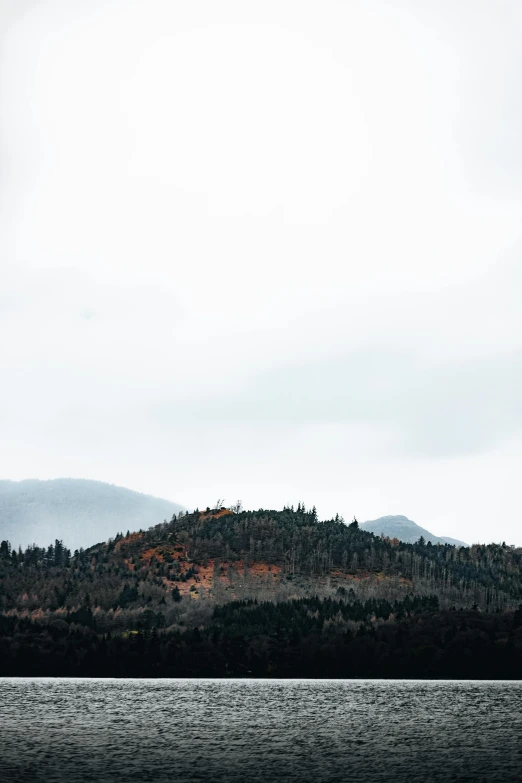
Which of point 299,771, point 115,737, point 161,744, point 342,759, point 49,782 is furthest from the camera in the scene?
point 115,737

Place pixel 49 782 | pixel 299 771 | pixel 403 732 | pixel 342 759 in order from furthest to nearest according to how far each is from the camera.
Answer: pixel 403 732 < pixel 342 759 < pixel 299 771 < pixel 49 782

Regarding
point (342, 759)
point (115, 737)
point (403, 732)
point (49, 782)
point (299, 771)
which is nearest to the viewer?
point (49, 782)

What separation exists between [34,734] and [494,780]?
10600 cm

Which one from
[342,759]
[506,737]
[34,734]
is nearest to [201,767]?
[342,759]

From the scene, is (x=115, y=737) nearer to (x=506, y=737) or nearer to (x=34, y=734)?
(x=34, y=734)

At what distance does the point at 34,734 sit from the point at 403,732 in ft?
271

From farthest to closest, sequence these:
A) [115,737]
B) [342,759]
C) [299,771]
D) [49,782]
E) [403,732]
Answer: [403,732], [115,737], [342,759], [299,771], [49,782]

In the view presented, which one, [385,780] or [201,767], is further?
[201,767]

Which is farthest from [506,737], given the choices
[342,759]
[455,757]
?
[342,759]

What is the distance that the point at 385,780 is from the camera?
124m

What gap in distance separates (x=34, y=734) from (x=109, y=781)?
253 ft

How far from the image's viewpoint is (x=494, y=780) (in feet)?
408

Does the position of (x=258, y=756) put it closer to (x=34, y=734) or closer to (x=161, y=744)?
(x=161, y=744)

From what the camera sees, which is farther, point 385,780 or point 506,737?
point 506,737
